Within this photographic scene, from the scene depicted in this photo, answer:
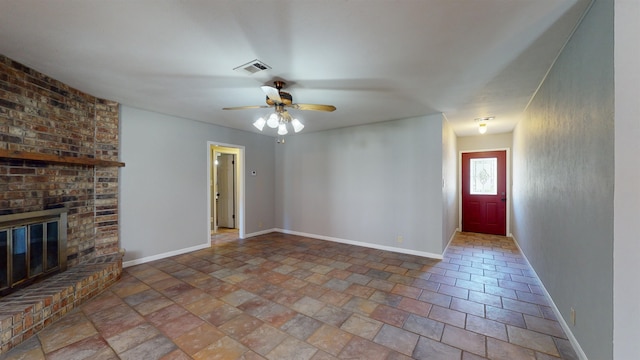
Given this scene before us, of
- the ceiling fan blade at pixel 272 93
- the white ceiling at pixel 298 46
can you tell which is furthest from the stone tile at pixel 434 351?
the ceiling fan blade at pixel 272 93

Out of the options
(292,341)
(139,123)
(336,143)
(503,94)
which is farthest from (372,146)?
(139,123)

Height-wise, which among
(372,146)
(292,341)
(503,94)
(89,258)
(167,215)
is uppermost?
(503,94)

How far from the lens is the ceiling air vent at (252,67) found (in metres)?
2.30

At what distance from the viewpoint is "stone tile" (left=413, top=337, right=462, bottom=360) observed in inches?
71.5

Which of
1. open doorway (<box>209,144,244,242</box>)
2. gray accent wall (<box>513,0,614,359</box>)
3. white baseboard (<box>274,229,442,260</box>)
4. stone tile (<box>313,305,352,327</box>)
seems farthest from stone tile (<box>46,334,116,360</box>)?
open doorway (<box>209,144,244,242</box>)

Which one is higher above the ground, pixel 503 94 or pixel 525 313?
pixel 503 94

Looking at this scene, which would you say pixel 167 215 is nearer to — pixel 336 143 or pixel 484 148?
pixel 336 143

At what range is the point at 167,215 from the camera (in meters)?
4.11

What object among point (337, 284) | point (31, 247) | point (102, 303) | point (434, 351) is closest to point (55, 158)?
point (31, 247)

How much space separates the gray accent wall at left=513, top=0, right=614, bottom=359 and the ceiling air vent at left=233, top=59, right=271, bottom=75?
236 cm

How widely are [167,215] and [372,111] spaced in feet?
12.4

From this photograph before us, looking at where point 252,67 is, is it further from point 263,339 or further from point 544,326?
point 544,326

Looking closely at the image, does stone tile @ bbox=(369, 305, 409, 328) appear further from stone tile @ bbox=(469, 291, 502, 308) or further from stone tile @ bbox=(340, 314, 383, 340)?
stone tile @ bbox=(469, 291, 502, 308)

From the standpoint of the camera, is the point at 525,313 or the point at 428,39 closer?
the point at 428,39
